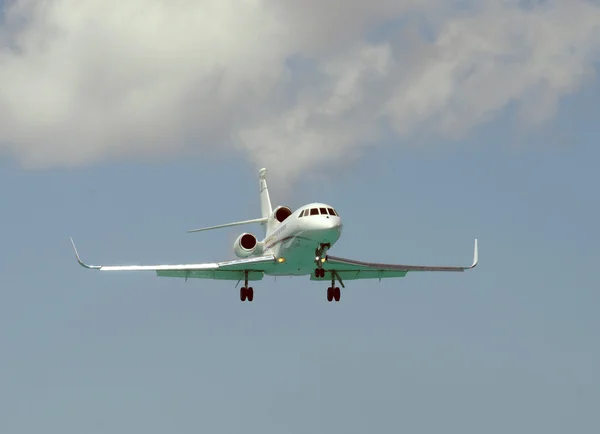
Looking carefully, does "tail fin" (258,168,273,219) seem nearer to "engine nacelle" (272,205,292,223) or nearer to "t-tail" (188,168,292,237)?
"t-tail" (188,168,292,237)

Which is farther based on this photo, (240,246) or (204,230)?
(204,230)

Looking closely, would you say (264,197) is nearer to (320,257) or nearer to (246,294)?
(246,294)

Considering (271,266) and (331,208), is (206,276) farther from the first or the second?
(331,208)

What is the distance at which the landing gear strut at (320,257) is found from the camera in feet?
194

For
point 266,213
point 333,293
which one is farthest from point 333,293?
point 266,213

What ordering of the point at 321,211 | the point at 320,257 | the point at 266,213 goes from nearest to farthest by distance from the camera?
the point at 321,211, the point at 320,257, the point at 266,213

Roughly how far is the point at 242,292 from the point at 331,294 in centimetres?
497

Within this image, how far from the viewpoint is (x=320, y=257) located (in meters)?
59.3

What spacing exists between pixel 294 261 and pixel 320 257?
215 centimetres

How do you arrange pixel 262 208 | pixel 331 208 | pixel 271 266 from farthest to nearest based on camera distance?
pixel 262 208 → pixel 271 266 → pixel 331 208

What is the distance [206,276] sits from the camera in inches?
2635

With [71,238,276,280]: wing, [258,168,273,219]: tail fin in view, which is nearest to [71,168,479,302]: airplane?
[71,238,276,280]: wing

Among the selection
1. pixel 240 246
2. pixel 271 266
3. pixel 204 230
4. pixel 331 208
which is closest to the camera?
pixel 331 208

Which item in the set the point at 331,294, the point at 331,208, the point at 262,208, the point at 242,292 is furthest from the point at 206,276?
the point at 262,208
